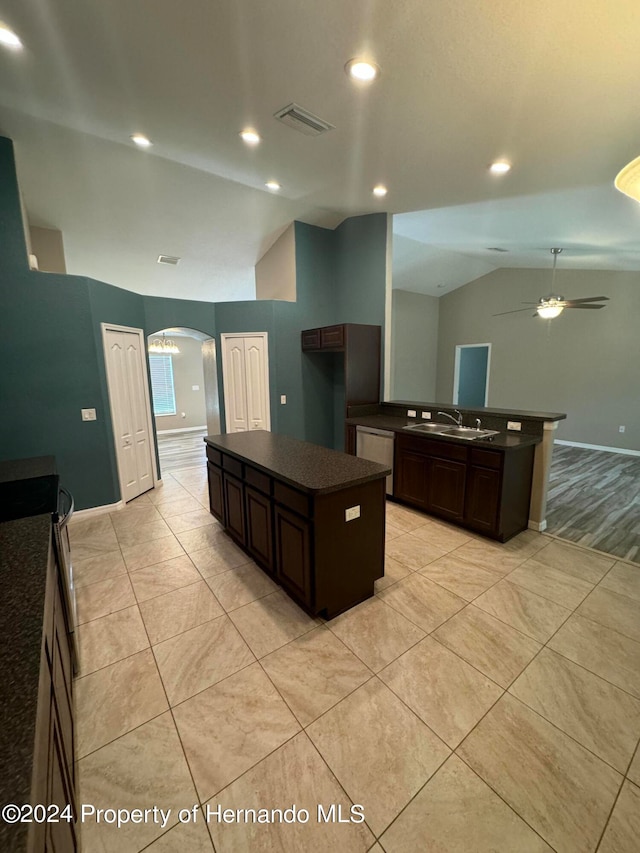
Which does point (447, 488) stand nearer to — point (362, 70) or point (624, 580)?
point (624, 580)

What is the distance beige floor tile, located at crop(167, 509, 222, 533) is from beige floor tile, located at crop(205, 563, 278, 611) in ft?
2.85

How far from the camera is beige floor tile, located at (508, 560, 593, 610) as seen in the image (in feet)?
8.05

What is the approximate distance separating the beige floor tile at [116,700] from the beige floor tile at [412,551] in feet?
6.25

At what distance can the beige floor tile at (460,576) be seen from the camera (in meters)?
2.56

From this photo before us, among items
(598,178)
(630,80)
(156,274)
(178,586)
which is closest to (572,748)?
(178,586)

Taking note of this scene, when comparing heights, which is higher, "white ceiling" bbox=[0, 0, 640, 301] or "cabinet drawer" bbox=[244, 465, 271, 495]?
"white ceiling" bbox=[0, 0, 640, 301]

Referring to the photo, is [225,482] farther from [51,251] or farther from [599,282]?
[599,282]

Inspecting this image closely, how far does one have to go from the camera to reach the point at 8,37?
2.12 metres

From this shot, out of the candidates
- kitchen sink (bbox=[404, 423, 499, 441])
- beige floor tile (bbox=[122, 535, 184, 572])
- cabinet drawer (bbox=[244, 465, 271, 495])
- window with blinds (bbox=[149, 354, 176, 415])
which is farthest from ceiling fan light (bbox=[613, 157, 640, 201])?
window with blinds (bbox=[149, 354, 176, 415])

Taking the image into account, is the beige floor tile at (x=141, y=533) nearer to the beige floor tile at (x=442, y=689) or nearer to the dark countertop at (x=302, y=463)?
the dark countertop at (x=302, y=463)

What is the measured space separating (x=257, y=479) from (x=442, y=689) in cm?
168

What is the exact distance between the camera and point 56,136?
317 centimetres

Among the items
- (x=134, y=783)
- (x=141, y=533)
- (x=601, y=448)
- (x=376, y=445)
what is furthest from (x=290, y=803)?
(x=601, y=448)

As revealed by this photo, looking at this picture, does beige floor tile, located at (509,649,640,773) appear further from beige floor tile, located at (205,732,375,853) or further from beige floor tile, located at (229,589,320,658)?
beige floor tile, located at (229,589,320,658)
